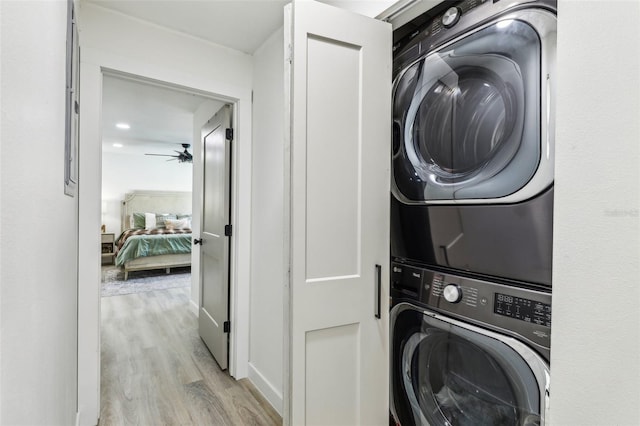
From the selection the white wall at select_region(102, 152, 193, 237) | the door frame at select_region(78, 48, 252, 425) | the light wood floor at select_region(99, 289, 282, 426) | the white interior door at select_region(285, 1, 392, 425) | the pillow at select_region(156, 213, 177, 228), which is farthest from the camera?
the pillow at select_region(156, 213, 177, 228)

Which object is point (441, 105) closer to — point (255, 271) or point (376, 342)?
point (376, 342)

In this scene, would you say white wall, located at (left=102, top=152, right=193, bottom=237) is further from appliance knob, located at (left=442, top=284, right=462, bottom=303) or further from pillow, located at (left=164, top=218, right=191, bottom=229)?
appliance knob, located at (left=442, top=284, right=462, bottom=303)

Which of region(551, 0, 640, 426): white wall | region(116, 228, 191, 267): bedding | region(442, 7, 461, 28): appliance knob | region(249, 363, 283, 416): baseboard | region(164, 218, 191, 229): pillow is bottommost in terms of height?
region(249, 363, 283, 416): baseboard

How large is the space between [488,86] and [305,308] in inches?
41.0

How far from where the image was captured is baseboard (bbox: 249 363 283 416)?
1985mm

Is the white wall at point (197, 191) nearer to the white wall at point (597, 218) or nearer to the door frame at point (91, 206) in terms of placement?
the door frame at point (91, 206)

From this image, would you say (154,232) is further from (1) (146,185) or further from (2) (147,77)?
(2) (147,77)

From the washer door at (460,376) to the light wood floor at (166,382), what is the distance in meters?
1.06

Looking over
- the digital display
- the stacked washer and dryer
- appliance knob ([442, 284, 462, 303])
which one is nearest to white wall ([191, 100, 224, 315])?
the stacked washer and dryer

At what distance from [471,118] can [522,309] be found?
66 cm

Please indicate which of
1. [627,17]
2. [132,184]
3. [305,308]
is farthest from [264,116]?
[132,184]

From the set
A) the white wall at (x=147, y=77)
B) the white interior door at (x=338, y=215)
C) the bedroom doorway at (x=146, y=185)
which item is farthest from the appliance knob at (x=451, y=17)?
the bedroom doorway at (x=146, y=185)

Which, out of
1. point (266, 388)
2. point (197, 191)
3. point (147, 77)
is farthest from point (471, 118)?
point (197, 191)

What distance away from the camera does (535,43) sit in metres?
0.90
